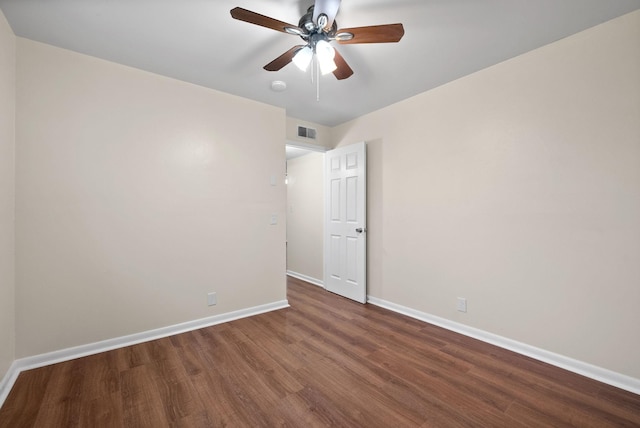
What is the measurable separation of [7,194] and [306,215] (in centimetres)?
360

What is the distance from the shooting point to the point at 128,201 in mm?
2500

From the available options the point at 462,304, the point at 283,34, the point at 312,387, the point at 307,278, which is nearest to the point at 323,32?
the point at 283,34

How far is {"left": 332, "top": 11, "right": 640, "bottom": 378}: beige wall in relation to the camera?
6.21 ft

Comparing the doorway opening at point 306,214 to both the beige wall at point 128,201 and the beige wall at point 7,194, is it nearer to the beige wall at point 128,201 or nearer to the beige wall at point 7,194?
the beige wall at point 128,201

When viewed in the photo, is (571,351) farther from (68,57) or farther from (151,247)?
(68,57)

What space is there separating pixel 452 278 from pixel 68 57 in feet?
13.1

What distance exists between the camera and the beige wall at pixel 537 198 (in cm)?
189

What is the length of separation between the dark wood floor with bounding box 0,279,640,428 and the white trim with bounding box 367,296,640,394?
0.07 meters

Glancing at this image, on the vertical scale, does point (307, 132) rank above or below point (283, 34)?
below

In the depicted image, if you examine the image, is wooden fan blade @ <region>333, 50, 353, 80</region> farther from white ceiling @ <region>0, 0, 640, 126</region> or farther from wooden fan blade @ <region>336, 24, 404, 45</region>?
white ceiling @ <region>0, 0, 640, 126</region>

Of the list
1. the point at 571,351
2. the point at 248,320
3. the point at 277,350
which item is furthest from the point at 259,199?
the point at 571,351

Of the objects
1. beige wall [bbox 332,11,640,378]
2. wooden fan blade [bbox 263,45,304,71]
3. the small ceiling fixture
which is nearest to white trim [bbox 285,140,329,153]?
the small ceiling fixture

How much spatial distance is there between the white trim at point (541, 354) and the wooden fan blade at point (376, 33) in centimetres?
260

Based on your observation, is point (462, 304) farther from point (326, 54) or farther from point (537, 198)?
point (326, 54)
